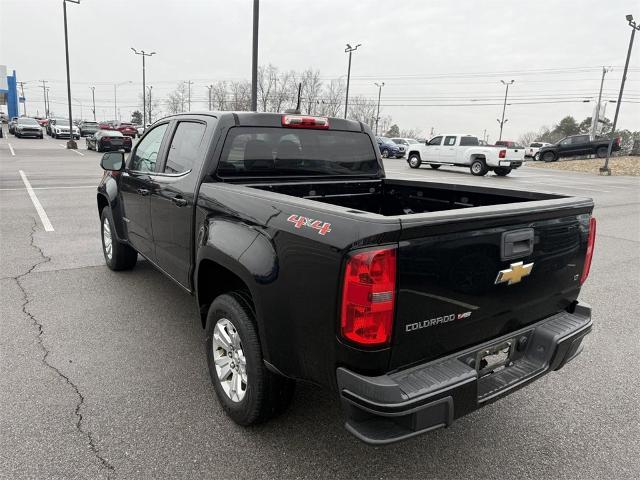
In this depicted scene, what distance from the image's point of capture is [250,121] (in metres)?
3.41

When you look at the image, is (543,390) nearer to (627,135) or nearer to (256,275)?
(256,275)

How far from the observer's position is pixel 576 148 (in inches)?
1382

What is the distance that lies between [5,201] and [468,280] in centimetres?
1108

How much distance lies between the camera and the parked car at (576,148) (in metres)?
34.3

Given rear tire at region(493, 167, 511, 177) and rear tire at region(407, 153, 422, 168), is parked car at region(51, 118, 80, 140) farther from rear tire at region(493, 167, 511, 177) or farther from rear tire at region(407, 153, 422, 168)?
rear tire at region(493, 167, 511, 177)

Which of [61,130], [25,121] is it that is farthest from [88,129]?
[25,121]

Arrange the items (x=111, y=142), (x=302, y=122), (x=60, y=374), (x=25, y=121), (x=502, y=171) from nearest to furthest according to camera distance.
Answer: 1. (x=60, y=374)
2. (x=302, y=122)
3. (x=502, y=171)
4. (x=111, y=142)
5. (x=25, y=121)

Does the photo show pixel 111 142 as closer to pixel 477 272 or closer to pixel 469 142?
pixel 469 142

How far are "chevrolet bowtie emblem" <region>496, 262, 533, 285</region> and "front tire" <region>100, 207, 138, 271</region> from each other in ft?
14.0

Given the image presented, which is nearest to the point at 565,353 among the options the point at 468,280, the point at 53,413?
the point at 468,280

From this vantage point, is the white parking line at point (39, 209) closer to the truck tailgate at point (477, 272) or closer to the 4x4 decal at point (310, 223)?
the 4x4 decal at point (310, 223)

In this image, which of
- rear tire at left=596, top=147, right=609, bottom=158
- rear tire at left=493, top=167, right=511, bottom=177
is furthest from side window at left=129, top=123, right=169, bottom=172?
rear tire at left=596, top=147, right=609, bottom=158

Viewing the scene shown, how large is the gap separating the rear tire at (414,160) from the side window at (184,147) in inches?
933

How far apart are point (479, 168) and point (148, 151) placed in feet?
68.4
